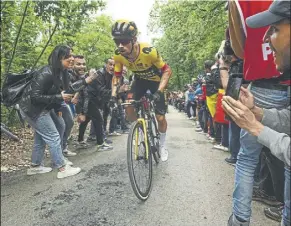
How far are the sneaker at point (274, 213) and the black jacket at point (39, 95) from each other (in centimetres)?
301

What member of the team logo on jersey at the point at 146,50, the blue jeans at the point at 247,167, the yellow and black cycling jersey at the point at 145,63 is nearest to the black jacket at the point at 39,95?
the yellow and black cycling jersey at the point at 145,63

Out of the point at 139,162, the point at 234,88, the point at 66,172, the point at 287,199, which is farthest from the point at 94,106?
the point at 287,199

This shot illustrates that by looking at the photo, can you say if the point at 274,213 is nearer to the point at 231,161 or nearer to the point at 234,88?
the point at 234,88

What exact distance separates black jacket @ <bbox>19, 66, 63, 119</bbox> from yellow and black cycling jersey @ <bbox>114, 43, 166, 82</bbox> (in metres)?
1.00

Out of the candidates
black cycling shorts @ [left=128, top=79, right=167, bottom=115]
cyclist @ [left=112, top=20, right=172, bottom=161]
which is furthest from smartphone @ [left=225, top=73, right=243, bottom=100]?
black cycling shorts @ [left=128, top=79, right=167, bottom=115]

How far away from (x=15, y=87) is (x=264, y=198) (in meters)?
3.71

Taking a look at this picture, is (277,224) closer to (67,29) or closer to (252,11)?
(252,11)

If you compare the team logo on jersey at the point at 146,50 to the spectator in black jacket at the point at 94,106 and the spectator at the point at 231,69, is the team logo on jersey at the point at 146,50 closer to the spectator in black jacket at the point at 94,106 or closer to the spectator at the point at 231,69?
the spectator at the point at 231,69

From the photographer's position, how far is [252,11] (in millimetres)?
1853

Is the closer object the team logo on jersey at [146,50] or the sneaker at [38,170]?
the team logo on jersey at [146,50]

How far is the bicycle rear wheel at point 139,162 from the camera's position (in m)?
3.04

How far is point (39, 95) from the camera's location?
395 cm

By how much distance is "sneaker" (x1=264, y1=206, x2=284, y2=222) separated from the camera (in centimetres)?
260

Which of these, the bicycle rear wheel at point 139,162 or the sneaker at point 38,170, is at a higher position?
→ the bicycle rear wheel at point 139,162
